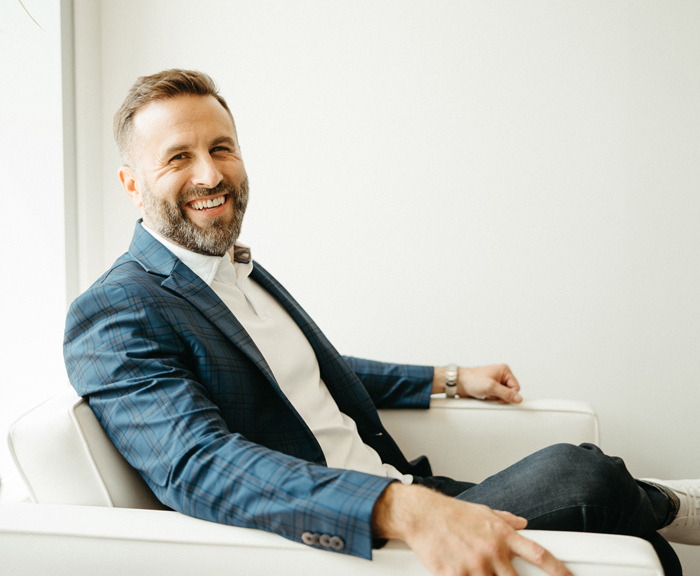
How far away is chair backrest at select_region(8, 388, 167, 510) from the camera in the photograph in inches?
36.2

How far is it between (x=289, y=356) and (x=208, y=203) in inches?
14.8

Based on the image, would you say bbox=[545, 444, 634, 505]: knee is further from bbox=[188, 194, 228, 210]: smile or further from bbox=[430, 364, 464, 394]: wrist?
bbox=[188, 194, 228, 210]: smile

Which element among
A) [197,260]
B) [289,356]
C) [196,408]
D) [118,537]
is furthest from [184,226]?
[118,537]

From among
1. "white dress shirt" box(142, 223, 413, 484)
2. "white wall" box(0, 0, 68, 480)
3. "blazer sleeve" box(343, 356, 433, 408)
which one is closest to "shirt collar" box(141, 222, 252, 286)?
"white dress shirt" box(142, 223, 413, 484)

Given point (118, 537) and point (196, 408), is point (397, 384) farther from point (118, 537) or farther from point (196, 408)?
point (118, 537)

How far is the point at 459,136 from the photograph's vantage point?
1.97 metres

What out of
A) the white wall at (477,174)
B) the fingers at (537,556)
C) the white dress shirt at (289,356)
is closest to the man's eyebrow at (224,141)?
the white dress shirt at (289,356)

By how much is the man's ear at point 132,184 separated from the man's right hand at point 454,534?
849 millimetres

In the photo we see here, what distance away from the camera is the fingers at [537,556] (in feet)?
2.41

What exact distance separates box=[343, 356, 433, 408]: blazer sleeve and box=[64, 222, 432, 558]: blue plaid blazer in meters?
0.43

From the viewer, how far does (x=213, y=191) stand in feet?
4.21

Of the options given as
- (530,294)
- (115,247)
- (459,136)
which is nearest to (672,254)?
(530,294)

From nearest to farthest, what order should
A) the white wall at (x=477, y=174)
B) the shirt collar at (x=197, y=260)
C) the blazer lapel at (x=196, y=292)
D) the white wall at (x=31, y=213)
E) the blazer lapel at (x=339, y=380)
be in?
the blazer lapel at (x=196, y=292) < the shirt collar at (x=197, y=260) < the blazer lapel at (x=339, y=380) < the white wall at (x=31, y=213) < the white wall at (x=477, y=174)

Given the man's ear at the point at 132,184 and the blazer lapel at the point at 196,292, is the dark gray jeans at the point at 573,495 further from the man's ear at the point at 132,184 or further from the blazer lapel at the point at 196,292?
the man's ear at the point at 132,184
